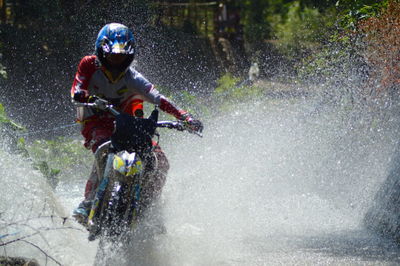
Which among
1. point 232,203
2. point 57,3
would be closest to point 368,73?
point 232,203

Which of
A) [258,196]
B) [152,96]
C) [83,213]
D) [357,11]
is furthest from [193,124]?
[357,11]

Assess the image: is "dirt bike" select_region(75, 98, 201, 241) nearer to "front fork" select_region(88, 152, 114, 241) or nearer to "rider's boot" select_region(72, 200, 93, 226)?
"front fork" select_region(88, 152, 114, 241)

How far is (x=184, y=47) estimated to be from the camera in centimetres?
1780

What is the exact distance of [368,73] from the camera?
9484mm

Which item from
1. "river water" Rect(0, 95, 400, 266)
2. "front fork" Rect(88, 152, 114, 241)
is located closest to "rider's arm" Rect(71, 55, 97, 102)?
"front fork" Rect(88, 152, 114, 241)

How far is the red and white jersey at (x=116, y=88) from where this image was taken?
630cm

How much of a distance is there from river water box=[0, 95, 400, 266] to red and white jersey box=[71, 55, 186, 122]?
1.09 meters

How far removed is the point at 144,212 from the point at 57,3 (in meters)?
9.79

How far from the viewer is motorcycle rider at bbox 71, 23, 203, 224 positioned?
239 inches

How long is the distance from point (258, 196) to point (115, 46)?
319 centimetres

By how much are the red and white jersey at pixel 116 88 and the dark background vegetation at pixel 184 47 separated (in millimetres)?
3653

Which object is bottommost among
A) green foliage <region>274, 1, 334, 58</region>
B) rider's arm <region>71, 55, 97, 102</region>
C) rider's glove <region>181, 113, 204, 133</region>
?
green foliage <region>274, 1, 334, 58</region>

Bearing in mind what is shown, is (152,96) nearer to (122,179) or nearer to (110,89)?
(110,89)

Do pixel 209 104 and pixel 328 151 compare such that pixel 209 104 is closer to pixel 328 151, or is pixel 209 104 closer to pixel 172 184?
pixel 328 151
